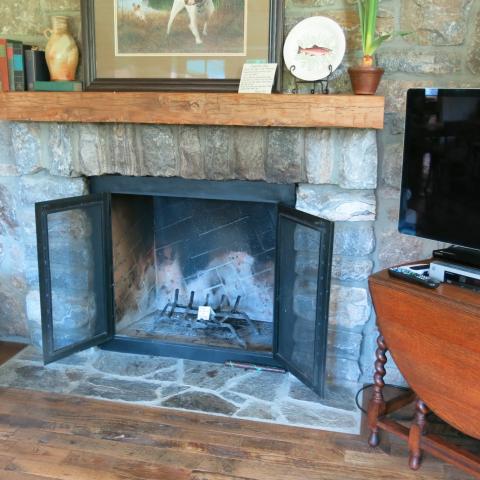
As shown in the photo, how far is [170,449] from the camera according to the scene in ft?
7.02

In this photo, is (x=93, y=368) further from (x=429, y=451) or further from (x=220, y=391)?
(x=429, y=451)

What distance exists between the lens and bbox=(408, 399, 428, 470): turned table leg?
6.56 ft

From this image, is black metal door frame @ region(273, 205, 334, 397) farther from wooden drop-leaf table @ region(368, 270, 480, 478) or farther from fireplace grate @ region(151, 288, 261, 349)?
fireplace grate @ region(151, 288, 261, 349)

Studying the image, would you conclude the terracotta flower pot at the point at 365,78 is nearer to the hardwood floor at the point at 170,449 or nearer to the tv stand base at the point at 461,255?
the tv stand base at the point at 461,255

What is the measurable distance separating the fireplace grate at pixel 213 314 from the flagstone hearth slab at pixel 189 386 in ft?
1.03

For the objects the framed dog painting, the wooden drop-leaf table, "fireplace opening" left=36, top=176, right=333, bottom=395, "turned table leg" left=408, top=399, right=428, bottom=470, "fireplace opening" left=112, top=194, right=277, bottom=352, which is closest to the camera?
the wooden drop-leaf table

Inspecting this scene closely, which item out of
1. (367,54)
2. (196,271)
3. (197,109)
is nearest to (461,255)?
Answer: (367,54)

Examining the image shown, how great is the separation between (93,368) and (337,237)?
1.30 meters

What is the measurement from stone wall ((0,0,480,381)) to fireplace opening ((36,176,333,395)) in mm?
119

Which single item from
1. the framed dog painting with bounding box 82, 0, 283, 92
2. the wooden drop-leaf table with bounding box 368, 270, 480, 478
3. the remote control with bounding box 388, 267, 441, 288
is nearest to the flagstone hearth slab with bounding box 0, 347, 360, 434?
the wooden drop-leaf table with bounding box 368, 270, 480, 478

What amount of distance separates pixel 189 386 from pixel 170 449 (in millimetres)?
447

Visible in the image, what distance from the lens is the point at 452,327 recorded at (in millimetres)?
1746

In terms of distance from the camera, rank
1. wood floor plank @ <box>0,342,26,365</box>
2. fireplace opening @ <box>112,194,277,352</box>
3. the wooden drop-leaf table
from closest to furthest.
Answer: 1. the wooden drop-leaf table
2. wood floor plank @ <box>0,342,26,365</box>
3. fireplace opening @ <box>112,194,277,352</box>

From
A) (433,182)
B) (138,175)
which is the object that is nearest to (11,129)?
(138,175)
